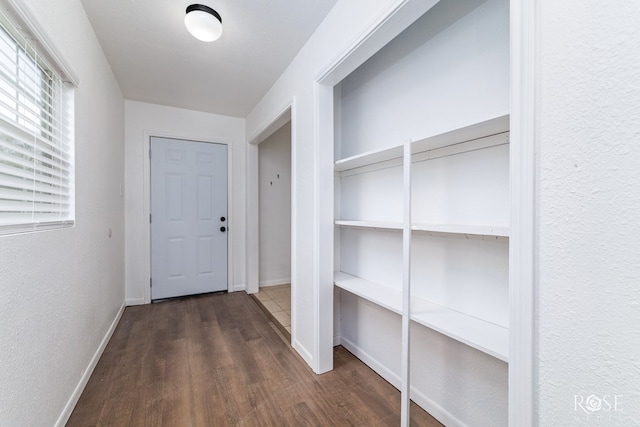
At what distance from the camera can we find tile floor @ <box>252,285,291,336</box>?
273 centimetres

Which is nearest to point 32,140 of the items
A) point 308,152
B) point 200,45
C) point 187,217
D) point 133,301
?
point 200,45

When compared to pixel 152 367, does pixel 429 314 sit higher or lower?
higher

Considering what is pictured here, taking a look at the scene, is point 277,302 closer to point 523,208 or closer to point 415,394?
point 415,394

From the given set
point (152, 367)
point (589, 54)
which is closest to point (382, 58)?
point (589, 54)

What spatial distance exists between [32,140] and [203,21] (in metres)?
1.11

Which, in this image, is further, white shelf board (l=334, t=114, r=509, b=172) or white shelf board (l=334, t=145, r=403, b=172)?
white shelf board (l=334, t=145, r=403, b=172)

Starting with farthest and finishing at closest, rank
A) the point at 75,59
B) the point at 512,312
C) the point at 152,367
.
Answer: the point at 152,367, the point at 75,59, the point at 512,312

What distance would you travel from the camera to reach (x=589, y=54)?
2.06 feet

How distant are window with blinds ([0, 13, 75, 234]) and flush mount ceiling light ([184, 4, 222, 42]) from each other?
0.78m

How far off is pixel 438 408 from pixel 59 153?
99.5 inches

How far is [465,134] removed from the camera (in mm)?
1163

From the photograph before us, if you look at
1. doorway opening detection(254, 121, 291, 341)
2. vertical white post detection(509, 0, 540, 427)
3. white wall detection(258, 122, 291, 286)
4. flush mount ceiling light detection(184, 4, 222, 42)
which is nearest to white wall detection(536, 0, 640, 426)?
vertical white post detection(509, 0, 540, 427)

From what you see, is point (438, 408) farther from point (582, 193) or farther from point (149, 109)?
point (149, 109)

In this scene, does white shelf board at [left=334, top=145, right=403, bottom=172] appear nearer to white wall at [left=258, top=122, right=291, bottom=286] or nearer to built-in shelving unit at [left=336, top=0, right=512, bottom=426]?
built-in shelving unit at [left=336, top=0, right=512, bottom=426]
